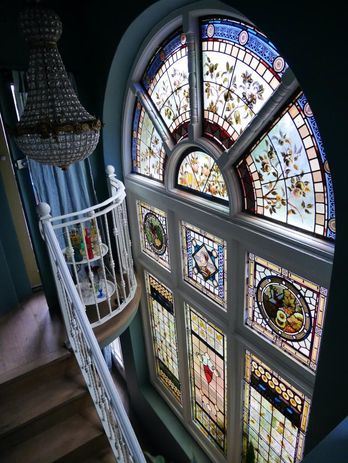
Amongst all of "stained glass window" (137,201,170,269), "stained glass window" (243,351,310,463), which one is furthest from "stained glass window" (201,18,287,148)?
"stained glass window" (243,351,310,463)

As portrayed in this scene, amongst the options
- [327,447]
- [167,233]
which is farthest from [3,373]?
[327,447]

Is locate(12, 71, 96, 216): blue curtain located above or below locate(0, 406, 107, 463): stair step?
above

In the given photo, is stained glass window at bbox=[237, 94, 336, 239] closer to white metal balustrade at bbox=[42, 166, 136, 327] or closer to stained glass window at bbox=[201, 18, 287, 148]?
stained glass window at bbox=[201, 18, 287, 148]

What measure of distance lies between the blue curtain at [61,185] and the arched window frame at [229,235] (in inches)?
17.9

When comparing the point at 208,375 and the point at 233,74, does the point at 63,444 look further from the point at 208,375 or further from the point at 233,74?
the point at 233,74

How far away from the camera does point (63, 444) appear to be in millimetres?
2426

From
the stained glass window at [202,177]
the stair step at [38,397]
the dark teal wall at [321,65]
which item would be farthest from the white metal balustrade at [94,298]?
the dark teal wall at [321,65]

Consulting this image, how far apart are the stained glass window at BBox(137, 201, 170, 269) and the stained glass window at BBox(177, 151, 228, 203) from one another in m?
0.49

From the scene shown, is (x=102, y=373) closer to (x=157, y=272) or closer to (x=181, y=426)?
(x=157, y=272)

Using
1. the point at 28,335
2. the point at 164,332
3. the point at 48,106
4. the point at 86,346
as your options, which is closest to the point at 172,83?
the point at 48,106

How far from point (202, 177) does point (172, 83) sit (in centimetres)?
79

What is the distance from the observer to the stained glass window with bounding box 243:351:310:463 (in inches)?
89.7

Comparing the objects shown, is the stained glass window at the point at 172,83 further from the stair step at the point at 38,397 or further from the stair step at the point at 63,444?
the stair step at the point at 63,444

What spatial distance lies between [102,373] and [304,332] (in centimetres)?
124
